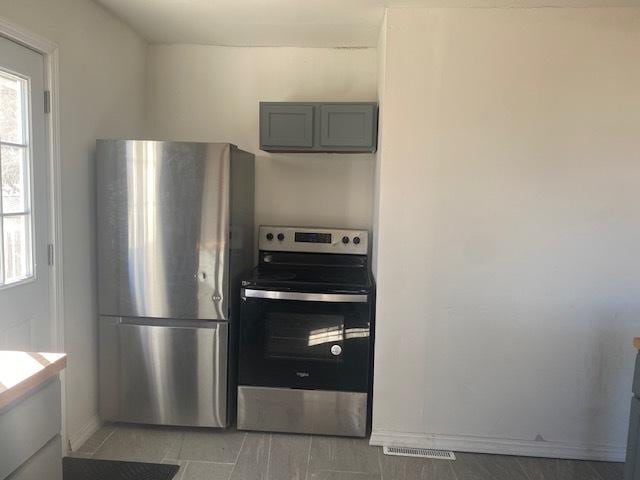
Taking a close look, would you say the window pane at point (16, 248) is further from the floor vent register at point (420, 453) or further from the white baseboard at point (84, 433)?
the floor vent register at point (420, 453)

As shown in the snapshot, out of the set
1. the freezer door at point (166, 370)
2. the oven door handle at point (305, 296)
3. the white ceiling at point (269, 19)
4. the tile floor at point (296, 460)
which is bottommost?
the tile floor at point (296, 460)

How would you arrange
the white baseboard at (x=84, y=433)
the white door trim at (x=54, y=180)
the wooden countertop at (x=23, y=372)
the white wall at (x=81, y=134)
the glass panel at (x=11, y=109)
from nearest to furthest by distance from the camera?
the wooden countertop at (x=23, y=372) → the glass panel at (x=11, y=109) → the white door trim at (x=54, y=180) → the white wall at (x=81, y=134) → the white baseboard at (x=84, y=433)

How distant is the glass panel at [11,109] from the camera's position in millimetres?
1950

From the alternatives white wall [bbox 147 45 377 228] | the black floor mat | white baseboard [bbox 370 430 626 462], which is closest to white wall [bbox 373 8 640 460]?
white baseboard [bbox 370 430 626 462]

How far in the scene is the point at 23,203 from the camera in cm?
209

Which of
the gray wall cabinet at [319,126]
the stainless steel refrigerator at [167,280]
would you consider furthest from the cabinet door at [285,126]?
the stainless steel refrigerator at [167,280]

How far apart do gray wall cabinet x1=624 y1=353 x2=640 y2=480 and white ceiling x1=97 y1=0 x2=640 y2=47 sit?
1777 millimetres

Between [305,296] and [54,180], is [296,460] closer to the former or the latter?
[305,296]

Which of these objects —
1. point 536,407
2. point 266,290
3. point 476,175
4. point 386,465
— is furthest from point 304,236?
point 536,407

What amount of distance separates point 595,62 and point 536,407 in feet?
5.87

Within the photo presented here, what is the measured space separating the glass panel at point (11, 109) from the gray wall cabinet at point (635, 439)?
2.53m

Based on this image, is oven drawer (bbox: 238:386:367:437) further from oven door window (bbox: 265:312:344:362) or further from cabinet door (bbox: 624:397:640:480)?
cabinet door (bbox: 624:397:640:480)

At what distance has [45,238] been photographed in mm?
2227

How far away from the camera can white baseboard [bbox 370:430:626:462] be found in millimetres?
2529
